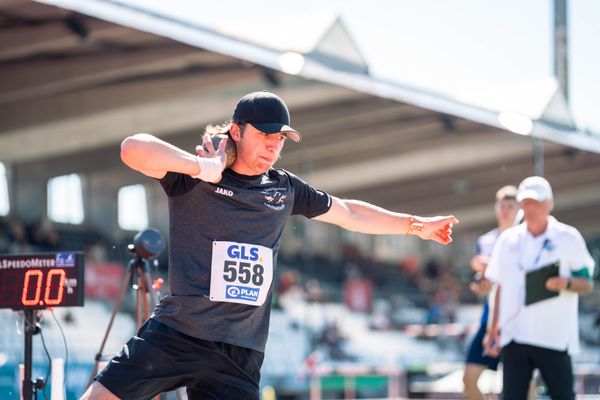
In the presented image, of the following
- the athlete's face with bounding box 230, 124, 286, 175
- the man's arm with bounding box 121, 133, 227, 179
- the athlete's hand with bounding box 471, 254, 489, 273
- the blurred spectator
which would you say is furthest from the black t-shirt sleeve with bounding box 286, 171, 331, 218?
the blurred spectator

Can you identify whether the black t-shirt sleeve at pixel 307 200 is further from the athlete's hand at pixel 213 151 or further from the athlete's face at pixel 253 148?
the athlete's hand at pixel 213 151

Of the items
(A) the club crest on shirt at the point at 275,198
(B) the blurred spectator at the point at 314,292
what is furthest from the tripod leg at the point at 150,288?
(B) the blurred spectator at the point at 314,292

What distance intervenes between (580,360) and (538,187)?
1631 cm

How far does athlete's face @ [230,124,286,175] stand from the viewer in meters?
4.64

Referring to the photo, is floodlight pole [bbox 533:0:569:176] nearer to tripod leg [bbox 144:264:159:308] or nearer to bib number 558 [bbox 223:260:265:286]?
tripod leg [bbox 144:264:159:308]

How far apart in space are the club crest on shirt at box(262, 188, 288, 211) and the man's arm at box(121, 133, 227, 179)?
19.3 inches

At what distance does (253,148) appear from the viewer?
4.65 metres

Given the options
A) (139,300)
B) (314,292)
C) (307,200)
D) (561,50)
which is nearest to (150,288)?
(139,300)

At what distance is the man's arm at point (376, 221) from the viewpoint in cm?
516

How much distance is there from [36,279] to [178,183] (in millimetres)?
2180

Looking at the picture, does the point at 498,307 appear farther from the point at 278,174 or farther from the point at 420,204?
the point at 420,204

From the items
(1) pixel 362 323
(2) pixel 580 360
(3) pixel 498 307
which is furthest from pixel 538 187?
(1) pixel 362 323

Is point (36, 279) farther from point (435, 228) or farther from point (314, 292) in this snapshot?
point (314, 292)

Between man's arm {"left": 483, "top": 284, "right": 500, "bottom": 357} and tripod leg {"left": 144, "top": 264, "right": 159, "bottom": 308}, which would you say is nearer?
tripod leg {"left": 144, "top": 264, "right": 159, "bottom": 308}
